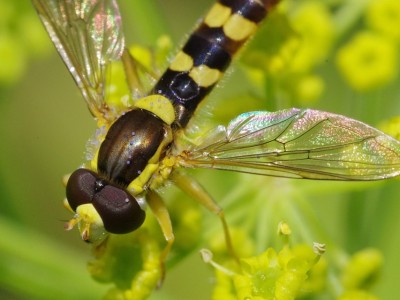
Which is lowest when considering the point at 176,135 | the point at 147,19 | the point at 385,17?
the point at 385,17

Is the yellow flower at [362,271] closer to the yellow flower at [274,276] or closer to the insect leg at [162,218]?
the yellow flower at [274,276]

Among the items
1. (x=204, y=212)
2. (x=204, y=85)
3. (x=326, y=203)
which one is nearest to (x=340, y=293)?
(x=204, y=212)

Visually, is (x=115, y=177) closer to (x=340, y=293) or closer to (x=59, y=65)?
(x=340, y=293)

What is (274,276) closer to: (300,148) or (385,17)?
(300,148)

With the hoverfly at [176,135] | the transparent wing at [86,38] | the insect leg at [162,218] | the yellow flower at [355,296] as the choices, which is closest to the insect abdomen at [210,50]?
the hoverfly at [176,135]

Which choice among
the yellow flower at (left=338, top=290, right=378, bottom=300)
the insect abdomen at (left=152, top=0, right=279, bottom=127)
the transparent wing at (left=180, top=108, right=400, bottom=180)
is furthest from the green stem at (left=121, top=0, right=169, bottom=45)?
the yellow flower at (left=338, top=290, right=378, bottom=300)

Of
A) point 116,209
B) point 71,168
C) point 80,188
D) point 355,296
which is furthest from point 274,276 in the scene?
point 71,168

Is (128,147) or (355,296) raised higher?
(128,147)
